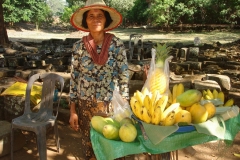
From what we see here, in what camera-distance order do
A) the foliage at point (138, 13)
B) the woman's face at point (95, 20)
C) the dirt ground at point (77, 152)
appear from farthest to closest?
1. the foliage at point (138, 13)
2. the dirt ground at point (77, 152)
3. the woman's face at point (95, 20)

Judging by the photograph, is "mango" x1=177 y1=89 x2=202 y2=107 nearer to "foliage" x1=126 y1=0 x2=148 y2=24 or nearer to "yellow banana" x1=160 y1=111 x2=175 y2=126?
"yellow banana" x1=160 y1=111 x2=175 y2=126

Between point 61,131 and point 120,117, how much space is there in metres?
2.60

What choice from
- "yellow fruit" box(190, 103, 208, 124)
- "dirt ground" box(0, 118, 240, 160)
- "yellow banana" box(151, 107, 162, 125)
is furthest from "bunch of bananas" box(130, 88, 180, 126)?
"dirt ground" box(0, 118, 240, 160)

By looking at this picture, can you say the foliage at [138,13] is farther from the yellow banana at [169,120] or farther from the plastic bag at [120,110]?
the yellow banana at [169,120]

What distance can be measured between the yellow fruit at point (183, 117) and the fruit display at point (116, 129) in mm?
255

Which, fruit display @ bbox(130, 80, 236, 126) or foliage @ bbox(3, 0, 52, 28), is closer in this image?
fruit display @ bbox(130, 80, 236, 126)

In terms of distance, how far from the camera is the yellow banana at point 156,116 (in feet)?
4.70

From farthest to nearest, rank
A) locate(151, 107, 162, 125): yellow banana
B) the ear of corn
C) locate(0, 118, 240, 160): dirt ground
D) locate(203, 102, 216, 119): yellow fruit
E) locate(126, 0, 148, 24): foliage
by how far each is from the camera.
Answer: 1. locate(126, 0, 148, 24): foliage
2. locate(0, 118, 240, 160): dirt ground
3. the ear of corn
4. locate(203, 102, 216, 119): yellow fruit
5. locate(151, 107, 162, 125): yellow banana

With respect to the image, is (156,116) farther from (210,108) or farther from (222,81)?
(222,81)

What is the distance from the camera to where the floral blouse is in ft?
7.04

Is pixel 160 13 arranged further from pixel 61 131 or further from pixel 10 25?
pixel 61 131

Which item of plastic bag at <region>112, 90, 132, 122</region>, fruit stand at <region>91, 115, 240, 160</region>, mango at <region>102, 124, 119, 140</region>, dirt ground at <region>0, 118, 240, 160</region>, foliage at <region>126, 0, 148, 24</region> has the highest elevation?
foliage at <region>126, 0, 148, 24</region>

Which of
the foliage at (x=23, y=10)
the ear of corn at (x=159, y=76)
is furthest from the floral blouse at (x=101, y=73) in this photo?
the foliage at (x=23, y=10)

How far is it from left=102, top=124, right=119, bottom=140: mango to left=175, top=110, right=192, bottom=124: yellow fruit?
0.36 m
